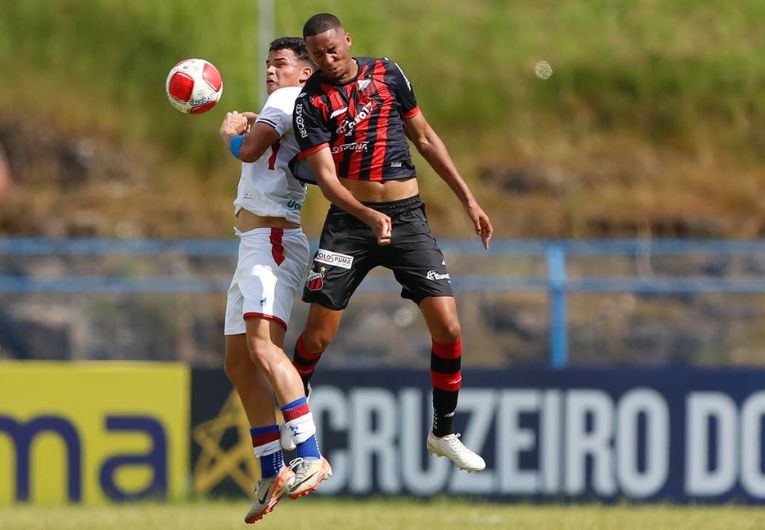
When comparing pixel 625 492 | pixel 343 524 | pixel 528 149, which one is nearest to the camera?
pixel 343 524

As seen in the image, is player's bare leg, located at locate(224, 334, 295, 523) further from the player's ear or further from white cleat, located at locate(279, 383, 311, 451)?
the player's ear

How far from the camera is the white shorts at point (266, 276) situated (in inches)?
325

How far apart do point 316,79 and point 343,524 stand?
367 cm

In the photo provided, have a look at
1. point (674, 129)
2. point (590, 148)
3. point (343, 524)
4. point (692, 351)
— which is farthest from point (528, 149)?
point (343, 524)

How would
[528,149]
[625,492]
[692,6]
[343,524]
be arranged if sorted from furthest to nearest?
1. [692,6]
2. [528,149]
3. [625,492]
4. [343,524]

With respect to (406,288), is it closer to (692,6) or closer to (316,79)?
(316,79)

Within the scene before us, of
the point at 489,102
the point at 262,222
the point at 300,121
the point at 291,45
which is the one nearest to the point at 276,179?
the point at 262,222

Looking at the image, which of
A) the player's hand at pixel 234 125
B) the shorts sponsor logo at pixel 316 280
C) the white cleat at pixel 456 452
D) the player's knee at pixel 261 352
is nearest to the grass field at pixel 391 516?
the white cleat at pixel 456 452

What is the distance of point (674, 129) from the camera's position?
2453 centimetres

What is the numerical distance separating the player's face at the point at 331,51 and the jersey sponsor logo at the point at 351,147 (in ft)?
1.37

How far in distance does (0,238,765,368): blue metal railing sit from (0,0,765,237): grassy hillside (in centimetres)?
526

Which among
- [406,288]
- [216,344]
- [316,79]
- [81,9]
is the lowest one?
[216,344]

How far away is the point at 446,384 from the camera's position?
8688 millimetres

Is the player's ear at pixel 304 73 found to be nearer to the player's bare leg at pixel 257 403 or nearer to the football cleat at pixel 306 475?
the player's bare leg at pixel 257 403
